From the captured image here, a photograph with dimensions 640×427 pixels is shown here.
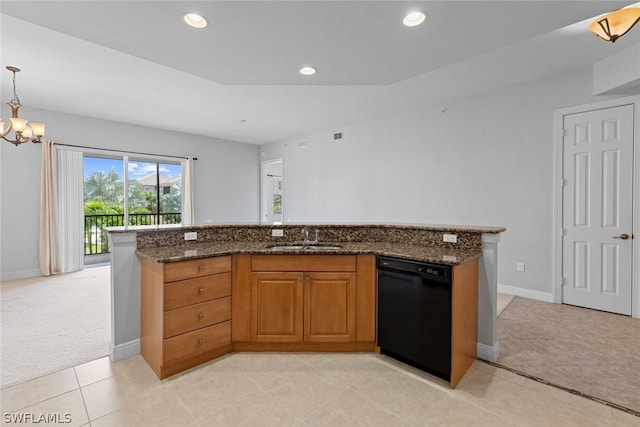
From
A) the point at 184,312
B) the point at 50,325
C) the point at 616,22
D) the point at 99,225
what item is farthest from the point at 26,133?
the point at 616,22

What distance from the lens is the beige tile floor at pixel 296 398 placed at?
174cm

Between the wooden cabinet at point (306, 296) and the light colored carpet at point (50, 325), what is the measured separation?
1543 millimetres

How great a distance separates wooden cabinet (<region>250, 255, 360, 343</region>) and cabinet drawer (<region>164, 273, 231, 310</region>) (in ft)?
0.81

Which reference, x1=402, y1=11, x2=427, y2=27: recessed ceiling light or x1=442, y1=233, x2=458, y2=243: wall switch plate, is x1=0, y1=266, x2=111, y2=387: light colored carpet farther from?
x1=402, y1=11, x2=427, y2=27: recessed ceiling light

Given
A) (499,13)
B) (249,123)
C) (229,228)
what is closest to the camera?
(499,13)

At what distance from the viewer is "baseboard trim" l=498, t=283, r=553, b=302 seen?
384 centimetres

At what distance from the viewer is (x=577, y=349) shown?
2.57 metres

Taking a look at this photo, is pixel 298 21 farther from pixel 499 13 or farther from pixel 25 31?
pixel 25 31

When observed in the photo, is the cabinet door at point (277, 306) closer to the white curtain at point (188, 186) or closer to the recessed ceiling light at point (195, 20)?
the recessed ceiling light at point (195, 20)

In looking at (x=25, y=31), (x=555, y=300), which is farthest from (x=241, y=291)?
(x=555, y=300)

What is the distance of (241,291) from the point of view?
2492 millimetres

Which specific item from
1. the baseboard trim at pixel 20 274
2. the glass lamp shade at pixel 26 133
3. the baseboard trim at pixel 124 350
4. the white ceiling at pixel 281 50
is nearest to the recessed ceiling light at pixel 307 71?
the white ceiling at pixel 281 50

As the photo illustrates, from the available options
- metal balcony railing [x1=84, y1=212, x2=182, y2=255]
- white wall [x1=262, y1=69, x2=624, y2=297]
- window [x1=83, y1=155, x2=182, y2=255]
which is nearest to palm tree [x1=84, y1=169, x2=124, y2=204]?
window [x1=83, y1=155, x2=182, y2=255]

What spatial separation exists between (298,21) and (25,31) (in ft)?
9.01
